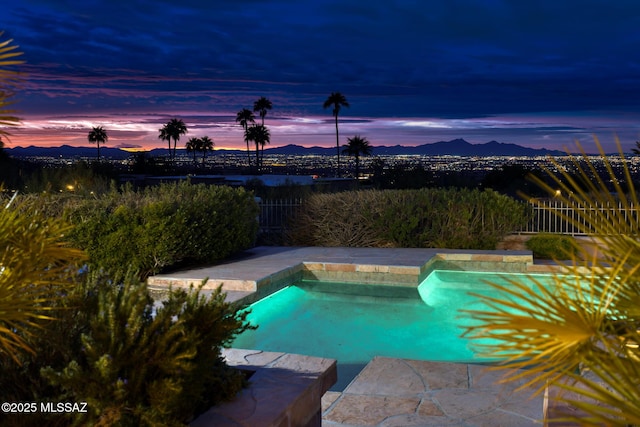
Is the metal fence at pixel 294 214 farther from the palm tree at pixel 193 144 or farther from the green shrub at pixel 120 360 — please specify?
the palm tree at pixel 193 144

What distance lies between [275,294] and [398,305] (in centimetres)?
176

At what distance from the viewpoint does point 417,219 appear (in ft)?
37.6

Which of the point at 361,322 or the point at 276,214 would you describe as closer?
the point at 361,322

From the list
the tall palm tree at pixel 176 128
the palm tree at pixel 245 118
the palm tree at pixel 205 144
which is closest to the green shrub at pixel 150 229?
the palm tree at pixel 245 118

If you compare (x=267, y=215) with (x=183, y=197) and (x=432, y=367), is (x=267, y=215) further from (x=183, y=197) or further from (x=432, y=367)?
(x=432, y=367)

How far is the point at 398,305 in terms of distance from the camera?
8.17 metres

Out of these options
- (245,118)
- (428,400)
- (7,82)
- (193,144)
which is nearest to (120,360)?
(7,82)

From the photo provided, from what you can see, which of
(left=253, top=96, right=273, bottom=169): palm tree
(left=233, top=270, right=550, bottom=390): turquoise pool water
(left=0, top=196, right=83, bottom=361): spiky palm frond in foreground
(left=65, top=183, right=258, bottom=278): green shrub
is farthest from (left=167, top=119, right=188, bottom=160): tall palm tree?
(left=0, top=196, right=83, bottom=361): spiky palm frond in foreground

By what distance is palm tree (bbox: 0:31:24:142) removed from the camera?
1340 mm

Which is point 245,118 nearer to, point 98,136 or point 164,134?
point 164,134

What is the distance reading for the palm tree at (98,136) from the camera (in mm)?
58031

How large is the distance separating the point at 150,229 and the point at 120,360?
6370 millimetres

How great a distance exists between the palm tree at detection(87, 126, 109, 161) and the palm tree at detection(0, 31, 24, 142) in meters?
60.8

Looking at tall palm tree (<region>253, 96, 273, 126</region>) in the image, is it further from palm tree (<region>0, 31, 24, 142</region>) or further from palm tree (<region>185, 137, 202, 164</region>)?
palm tree (<region>0, 31, 24, 142</region>)
